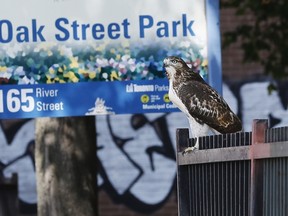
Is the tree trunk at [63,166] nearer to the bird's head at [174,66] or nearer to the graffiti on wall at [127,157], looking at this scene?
the bird's head at [174,66]

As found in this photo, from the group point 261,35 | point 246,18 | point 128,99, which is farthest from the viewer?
point 246,18

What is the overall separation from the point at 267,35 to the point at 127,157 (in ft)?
16.9

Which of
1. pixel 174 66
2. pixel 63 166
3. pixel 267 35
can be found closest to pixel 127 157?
pixel 267 35

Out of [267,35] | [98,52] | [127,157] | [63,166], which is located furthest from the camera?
[127,157]

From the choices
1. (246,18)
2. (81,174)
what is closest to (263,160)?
(81,174)

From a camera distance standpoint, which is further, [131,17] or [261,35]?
[261,35]

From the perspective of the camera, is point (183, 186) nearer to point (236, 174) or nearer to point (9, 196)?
point (236, 174)

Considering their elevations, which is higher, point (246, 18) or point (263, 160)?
point (246, 18)

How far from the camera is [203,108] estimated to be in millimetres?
7559

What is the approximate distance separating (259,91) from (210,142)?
11006 millimetres

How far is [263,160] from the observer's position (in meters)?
5.91

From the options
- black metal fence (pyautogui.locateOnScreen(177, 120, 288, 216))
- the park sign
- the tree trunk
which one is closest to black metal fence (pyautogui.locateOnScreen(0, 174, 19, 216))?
the tree trunk

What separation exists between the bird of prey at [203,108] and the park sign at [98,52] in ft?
6.22

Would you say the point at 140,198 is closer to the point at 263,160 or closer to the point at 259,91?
the point at 259,91
